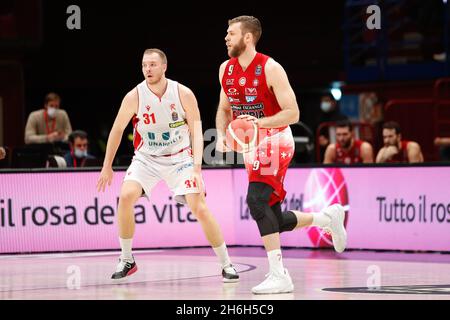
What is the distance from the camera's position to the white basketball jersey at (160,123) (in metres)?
10.2

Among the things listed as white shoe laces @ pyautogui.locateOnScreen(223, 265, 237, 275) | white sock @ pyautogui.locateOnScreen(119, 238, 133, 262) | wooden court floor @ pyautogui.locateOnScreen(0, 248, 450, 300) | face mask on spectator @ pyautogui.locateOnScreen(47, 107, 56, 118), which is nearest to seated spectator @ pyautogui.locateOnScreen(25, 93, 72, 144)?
face mask on spectator @ pyautogui.locateOnScreen(47, 107, 56, 118)

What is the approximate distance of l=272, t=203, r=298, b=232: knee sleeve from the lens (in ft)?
30.1

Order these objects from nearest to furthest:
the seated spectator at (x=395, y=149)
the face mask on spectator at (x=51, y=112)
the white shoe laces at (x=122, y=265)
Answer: the white shoe laces at (x=122, y=265) → the seated spectator at (x=395, y=149) → the face mask on spectator at (x=51, y=112)

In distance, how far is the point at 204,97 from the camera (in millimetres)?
22812

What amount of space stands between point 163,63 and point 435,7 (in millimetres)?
10343

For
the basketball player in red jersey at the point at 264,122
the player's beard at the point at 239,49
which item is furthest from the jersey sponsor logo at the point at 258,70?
the player's beard at the point at 239,49

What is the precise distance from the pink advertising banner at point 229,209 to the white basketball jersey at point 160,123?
361 centimetres

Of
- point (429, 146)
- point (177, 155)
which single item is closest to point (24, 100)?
point (429, 146)

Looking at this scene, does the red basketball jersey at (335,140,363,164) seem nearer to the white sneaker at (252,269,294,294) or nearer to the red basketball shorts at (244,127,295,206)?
the red basketball shorts at (244,127,295,206)

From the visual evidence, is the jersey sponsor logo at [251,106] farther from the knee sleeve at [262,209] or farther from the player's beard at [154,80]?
the player's beard at [154,80]

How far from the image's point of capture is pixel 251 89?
9.06 metres

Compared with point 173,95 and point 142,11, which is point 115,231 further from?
point 142,11

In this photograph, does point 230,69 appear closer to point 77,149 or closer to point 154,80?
point 154,80

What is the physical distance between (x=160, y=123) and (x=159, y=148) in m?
0.25
